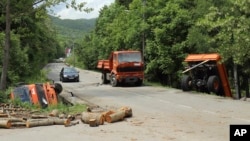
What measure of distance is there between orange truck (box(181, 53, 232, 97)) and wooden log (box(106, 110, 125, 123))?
1418 centimetres

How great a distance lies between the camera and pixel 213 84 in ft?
94.0

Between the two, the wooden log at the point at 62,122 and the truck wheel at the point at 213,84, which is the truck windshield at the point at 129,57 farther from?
the wooden log at the point at 62,122

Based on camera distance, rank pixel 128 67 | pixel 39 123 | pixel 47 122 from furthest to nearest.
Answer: pixel 128 67 < pixel 47 122 < pixel 39 123

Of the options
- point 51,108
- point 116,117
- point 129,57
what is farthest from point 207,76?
point 116,117

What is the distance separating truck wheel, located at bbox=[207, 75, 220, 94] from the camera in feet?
93.9

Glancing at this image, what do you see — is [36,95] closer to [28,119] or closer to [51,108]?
[51,108]

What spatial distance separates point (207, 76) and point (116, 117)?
16.2 metres

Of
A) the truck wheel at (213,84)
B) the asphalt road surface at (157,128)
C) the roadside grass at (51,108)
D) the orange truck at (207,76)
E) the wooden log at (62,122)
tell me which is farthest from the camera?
the orange truck at (207,76)

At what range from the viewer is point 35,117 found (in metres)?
15.1

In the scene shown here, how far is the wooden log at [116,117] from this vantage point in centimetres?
1471

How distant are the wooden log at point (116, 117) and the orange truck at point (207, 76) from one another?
14179 millimetres

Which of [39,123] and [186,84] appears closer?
[39,123]

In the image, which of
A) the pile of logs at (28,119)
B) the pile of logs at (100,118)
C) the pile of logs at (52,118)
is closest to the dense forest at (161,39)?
the pile of logs at (28,119)

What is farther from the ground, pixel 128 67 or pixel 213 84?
pixel 128 67
